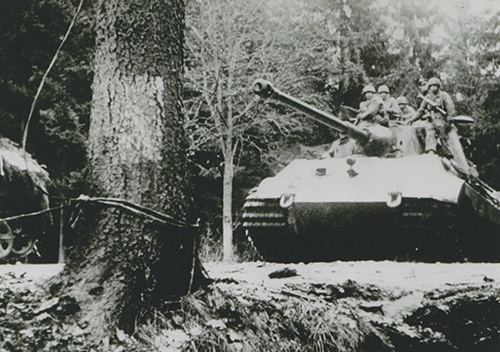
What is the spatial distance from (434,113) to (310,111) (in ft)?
9.15

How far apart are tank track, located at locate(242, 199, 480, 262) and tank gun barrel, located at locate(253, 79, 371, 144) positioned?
3.30ft

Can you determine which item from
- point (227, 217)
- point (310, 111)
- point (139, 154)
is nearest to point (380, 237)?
point (310, 111)

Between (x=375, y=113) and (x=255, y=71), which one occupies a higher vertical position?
(x=255, y=71)

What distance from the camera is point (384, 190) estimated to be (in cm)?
679

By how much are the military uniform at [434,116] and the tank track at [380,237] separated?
145cm

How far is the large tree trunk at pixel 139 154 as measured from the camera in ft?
10.6

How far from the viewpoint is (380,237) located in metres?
7.20

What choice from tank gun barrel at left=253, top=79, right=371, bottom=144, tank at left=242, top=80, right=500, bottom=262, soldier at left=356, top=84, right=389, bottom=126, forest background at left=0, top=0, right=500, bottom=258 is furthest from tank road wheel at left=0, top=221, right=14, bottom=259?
tank gun barrel at left=253, top=79, right=371, bottom=144

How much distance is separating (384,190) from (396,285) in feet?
9.59

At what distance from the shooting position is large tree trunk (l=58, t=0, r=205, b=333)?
324cm

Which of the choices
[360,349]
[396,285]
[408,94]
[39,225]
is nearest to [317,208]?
[396,285]

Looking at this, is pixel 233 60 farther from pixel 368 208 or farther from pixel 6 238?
pixel 368 208

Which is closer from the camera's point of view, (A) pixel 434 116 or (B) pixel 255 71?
(A) pixel 434 116

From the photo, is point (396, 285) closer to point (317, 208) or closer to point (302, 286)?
point (302, 286)
